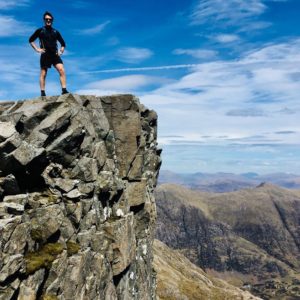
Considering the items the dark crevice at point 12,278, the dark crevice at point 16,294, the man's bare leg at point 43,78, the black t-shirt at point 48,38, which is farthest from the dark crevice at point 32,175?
the black t-shirt at point 48,38

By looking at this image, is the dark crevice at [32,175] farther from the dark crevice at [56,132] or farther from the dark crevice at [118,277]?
the dark crevice at [118,277]

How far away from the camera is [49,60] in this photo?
41531 millimetres

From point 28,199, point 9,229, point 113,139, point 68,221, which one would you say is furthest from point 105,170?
point 9,229

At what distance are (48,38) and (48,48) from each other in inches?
41.1

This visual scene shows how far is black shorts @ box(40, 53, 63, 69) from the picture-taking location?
41.2m

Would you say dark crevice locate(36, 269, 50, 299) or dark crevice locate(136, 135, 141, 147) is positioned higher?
dark crevice locate(136, 135, 141, 147)

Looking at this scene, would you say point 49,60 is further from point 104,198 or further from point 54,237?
point 54,237

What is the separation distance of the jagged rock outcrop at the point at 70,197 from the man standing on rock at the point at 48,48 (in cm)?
272

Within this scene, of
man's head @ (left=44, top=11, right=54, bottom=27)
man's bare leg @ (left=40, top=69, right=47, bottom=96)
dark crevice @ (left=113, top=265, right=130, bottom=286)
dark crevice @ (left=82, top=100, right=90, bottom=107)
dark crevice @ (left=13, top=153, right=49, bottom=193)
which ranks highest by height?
man's head @ (left=44, top=11, right=54, bottom=27)

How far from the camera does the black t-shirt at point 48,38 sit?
39.8 meters

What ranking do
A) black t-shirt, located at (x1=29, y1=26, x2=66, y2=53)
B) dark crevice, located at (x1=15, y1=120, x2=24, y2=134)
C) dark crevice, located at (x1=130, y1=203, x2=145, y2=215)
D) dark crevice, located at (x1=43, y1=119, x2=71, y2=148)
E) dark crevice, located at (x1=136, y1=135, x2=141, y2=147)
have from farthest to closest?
dark crevice, located at (x1=130, y1=203, x2=145, y2=215)
dark crevice, located at (x1=136, y1=135, x2=141, y2=147)
black t-shirt, located at (x1=29, y1=26, x2=66, y2=53)
dark crevice, located at (x1=43, y1=119, x2=71, y2=148)
dark crevice, located at (x1=15, y1=120, x2=24, y2=134)

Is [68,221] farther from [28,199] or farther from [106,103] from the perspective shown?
[106,103]

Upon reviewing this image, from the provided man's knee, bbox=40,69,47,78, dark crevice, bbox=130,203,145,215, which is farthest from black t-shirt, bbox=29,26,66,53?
dark crevice, bbox=130,203,145,215

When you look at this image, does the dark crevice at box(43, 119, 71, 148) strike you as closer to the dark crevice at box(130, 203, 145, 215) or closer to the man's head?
the man's head
